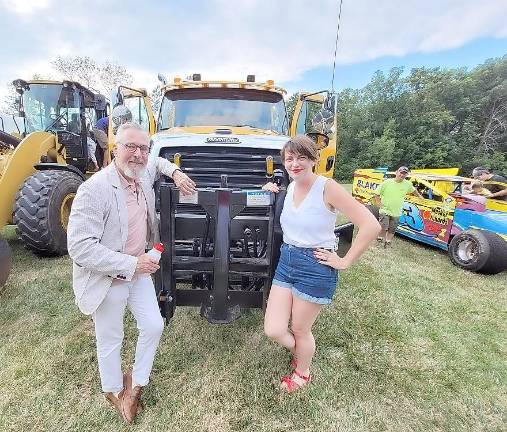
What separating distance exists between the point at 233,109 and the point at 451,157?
33.4 meters

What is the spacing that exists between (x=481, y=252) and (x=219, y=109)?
4.62 m

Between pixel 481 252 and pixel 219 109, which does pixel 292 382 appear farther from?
pixel 481 252

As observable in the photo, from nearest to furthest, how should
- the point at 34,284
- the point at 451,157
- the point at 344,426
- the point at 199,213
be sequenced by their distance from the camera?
the point at 344,426 → the point at 199,213 → the point at 34,284 → the point at 451,157

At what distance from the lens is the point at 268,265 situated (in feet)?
9.70

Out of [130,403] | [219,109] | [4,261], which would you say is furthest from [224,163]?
[4,261]

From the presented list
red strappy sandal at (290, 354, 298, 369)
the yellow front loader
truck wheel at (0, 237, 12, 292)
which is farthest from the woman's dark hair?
truck wheel at (0, 237, 12, 292)

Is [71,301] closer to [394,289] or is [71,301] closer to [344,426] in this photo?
[344,426]

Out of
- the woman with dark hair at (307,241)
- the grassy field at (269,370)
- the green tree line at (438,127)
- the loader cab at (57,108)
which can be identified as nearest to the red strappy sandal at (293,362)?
the grassy field at (269,370)

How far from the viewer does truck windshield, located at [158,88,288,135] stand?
4.75 meters

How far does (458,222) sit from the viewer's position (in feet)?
21.6

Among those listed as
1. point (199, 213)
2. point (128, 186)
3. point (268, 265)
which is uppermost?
point (128, 186)

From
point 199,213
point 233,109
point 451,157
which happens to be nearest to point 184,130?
point 233,109

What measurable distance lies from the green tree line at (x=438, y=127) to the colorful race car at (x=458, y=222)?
25.2 metres

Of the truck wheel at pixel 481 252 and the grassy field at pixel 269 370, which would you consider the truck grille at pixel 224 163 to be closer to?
the grassy field at pixel 269 370
